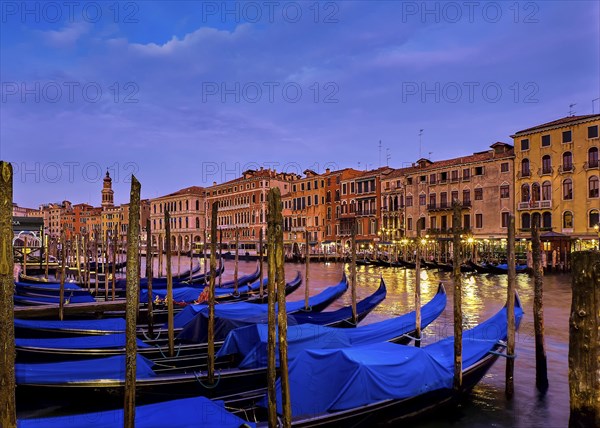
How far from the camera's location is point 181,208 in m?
58.9

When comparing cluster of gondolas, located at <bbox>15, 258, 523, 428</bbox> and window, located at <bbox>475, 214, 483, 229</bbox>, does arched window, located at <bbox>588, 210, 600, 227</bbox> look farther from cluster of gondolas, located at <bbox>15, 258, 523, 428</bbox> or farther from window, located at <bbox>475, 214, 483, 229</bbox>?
cluster of gondolas, located at <bbox>15, 258, 523, 428</bbox>

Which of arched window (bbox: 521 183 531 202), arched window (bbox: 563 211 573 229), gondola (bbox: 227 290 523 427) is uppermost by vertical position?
arched window (bbox: 521 183 531 202)

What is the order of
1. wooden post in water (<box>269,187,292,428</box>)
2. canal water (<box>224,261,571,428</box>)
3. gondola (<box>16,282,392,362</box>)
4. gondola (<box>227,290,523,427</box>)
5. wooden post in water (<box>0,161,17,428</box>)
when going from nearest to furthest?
wooden post in water (<box>0,161,17,428</box>), wooden post in water (<box>269,187,292,428</box>), gondola (<box>227,290,523,427</box>), canal water (<box>224,261,571,428</box>), gondola (<box>16,282,392,362</box>)

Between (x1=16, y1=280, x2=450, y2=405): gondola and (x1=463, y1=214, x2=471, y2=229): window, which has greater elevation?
(x1=463, y1=214, x2=471, y2=229): window

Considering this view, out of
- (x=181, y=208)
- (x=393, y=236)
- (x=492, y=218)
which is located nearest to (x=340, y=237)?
(x=393, y=236)

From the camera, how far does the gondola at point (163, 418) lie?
3744mm

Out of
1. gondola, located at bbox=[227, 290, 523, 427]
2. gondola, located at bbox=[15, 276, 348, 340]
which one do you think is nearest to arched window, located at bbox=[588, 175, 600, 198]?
gondola, located at bbox=[15, 276, 348, 340]

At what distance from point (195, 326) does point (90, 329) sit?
68.6 inches

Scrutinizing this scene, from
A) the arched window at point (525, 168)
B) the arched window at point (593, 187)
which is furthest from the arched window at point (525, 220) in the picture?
the arched window at point (593, 187)

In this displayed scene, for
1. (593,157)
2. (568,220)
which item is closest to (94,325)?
(568,220)

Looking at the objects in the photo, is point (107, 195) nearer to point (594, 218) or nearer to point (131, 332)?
point (594, 218)

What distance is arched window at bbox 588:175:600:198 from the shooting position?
83.6 feet

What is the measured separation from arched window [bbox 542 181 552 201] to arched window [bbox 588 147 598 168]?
2.29 m

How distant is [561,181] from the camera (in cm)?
2686
